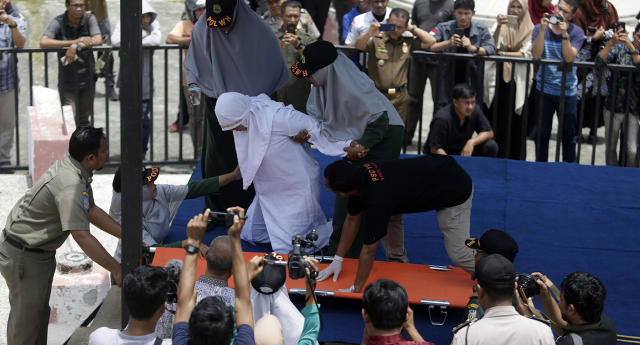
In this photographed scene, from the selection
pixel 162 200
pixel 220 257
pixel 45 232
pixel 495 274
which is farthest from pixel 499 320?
pixel 162 200

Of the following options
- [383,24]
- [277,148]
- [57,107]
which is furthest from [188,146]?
[277,148]

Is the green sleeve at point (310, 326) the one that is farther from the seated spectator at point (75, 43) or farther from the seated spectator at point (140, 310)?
the seated spectator at point (75, 43)

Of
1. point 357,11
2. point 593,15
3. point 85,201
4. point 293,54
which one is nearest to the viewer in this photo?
point 85,201

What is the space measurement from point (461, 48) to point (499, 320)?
4.87 metres

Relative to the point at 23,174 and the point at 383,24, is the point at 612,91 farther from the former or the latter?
the point at 23,174

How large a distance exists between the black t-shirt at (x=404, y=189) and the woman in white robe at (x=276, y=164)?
0.71 metres

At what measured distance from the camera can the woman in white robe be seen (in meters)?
5.80

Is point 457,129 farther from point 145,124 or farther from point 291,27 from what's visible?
point 145,124

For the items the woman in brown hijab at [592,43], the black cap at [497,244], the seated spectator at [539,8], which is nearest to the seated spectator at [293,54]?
the seated spectator at [539,8]

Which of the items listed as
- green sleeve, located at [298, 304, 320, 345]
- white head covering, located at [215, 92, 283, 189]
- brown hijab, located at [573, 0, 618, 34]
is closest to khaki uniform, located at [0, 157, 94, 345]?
white head covering, located at [215, 92, 283, 189]

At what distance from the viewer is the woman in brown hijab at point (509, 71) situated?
8.33 meters

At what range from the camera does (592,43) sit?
839 centimetres

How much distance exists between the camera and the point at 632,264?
6.05 m

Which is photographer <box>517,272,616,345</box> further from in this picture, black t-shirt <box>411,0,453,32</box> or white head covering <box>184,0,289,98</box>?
black t-shirt <box>411,0,453,32</box>
